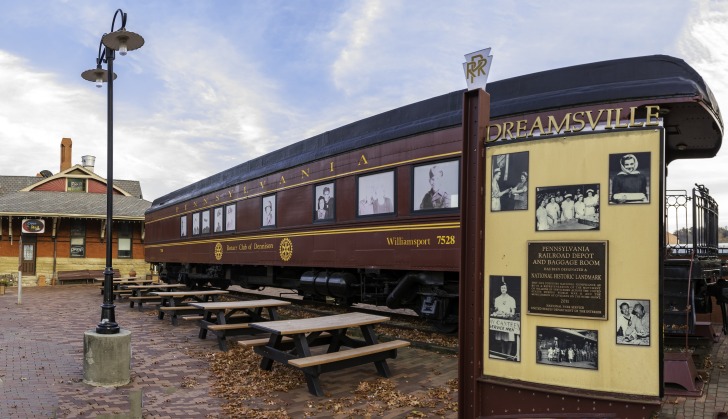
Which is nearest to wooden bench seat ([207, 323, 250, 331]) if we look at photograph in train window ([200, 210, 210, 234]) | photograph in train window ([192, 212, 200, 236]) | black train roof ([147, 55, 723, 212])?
black train roof ([147, 55, 723, 212])

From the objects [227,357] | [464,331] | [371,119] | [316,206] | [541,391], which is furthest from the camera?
[316,206]

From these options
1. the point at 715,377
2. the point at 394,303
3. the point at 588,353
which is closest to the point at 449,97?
the point at 394,303

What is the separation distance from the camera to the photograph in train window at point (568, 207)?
130 inches

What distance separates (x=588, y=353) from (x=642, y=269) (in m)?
0.60

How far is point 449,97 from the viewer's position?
7863 mm

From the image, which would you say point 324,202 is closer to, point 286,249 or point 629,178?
point 286,249

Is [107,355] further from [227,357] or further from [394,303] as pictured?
[394,303]

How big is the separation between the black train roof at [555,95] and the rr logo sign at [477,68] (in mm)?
2920

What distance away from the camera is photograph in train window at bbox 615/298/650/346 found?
3.14 m

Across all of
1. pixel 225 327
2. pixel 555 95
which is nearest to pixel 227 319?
pixel 225 327

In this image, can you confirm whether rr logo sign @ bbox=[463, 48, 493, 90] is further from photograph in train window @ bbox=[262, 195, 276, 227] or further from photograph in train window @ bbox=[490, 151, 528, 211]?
photograph in train window @ bbox=[262, 195, 276, 227]

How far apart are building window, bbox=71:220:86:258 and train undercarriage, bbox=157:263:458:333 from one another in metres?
17.2

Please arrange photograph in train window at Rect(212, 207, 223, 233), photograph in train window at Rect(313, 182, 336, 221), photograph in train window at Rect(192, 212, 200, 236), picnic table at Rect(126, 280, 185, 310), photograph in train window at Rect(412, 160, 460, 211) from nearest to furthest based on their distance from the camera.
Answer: photograph in train window at Rect(412, 160, 460, 211) < photograph in train window at Rect(313, 182, 336, 221) < picnic table at Rect(126, 280, 185, 310) < photograph in train window at Rect(212, 207, 223, 233) < photograph in train window at Rect(192, 212, 200, 236)

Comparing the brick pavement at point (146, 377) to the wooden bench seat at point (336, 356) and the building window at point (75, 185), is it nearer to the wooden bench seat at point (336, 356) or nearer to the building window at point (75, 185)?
the wooden bench seat at point (336, 356)
